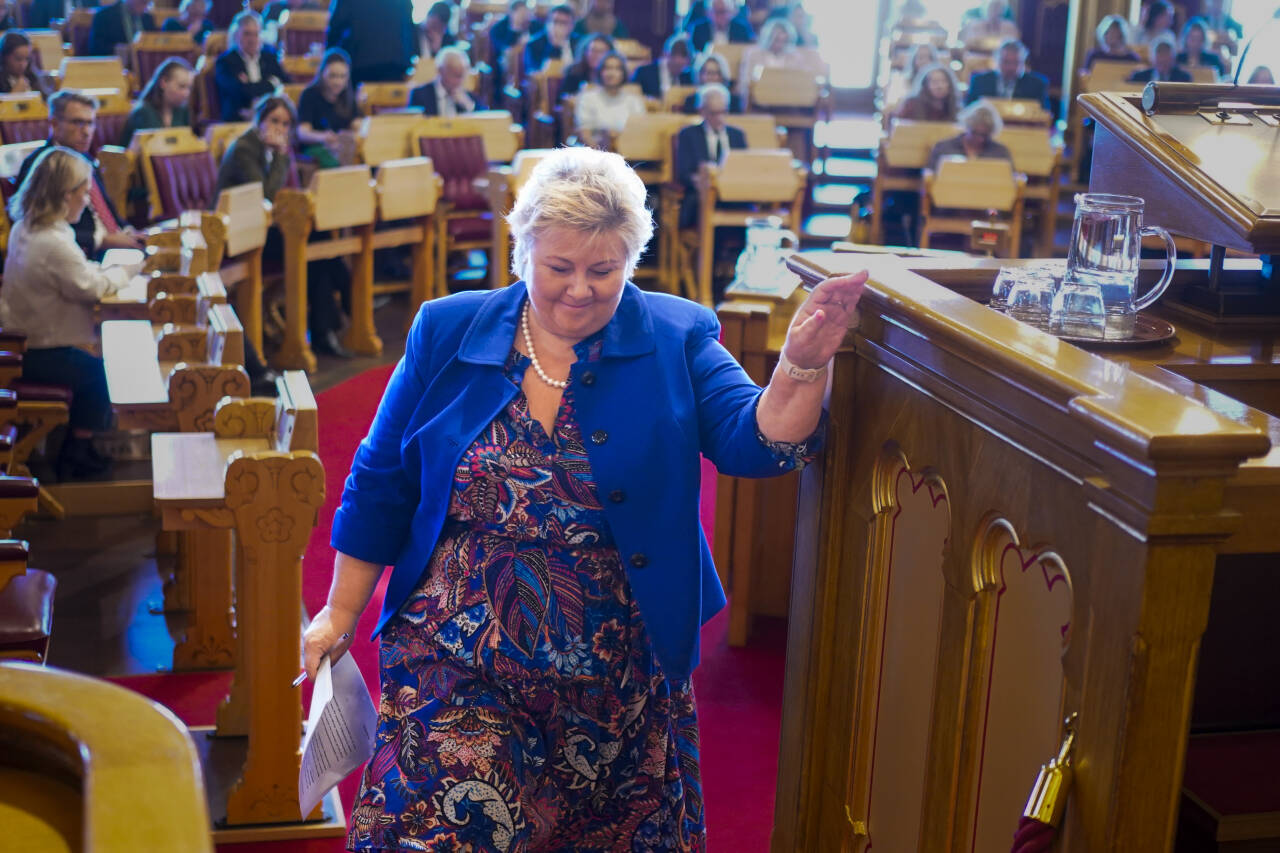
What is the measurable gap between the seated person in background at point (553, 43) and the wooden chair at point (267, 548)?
9.35 meters

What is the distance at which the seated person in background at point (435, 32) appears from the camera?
40.1ft

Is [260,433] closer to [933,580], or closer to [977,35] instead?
[933,580]

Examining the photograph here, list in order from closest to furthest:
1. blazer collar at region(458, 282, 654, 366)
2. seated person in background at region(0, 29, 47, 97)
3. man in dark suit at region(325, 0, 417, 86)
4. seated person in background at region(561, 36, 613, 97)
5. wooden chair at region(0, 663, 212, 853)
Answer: wooden chair at region(0, 663, 212, 853) < blazer collar at region(458, 282, 654, 366) < seated person in background at region(0, 29, 47, 97) < man in dark suit at region(325, 0, 417, 86) < seated person in background at region(561, 36, 613, 97)

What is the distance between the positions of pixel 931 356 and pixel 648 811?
0.77 m

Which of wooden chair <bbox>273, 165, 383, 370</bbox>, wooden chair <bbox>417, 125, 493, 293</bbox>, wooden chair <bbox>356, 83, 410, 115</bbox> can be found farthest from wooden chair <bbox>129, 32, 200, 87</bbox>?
wooden chair <bbox>273, 165, 383, 370</bbox>

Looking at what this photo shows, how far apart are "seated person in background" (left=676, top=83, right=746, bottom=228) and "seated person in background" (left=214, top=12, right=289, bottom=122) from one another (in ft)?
9.41

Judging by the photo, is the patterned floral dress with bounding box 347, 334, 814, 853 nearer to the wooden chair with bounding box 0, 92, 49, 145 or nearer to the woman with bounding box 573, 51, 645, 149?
the wooden chair with bounding box 0, 92, 49, 145

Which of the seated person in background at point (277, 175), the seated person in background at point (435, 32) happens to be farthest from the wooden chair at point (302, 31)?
the seated person in background at point (277, 175)

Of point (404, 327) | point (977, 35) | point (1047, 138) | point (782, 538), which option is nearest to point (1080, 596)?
point (782, 538)

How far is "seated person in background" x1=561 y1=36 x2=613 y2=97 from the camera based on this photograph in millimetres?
10211

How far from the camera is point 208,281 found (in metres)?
4.13

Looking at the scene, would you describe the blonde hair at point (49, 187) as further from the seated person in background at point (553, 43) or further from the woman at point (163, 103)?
the seated person in background at point (553, 43)

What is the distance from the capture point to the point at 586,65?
407 inches

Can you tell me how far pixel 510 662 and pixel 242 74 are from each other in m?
8.12
